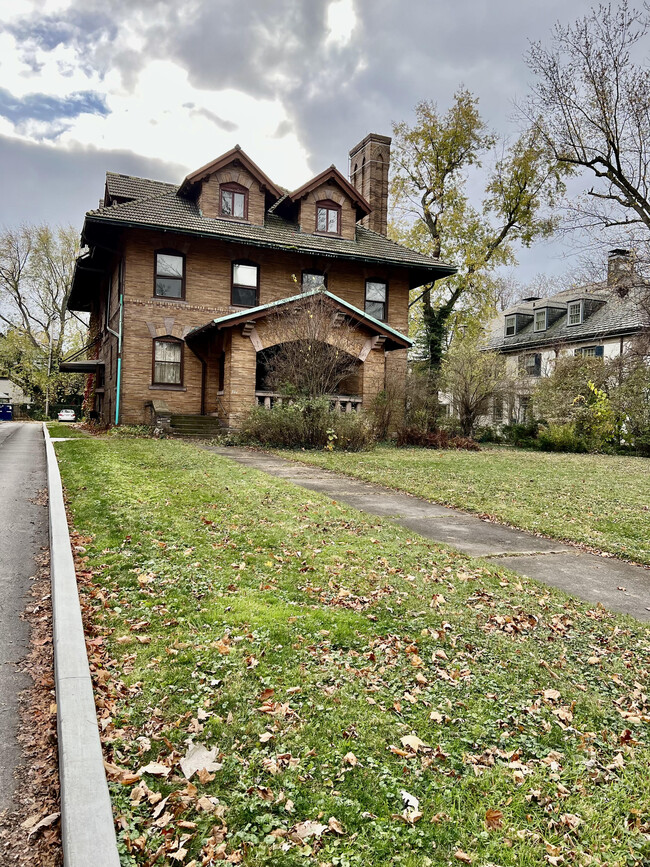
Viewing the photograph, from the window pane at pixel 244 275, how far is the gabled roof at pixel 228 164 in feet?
11.0

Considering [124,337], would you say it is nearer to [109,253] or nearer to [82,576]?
[109,253]

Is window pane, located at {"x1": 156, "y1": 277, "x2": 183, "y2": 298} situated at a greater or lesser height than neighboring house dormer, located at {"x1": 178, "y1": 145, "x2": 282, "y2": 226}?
lesser

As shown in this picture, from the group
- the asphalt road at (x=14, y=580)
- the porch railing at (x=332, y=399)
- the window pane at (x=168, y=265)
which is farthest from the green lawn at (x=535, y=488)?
the window pane at (x=168, y=265)

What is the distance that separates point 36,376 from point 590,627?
55.2 m

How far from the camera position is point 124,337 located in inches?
849

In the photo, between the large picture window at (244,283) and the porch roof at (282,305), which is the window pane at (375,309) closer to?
the porch roof at (282,305)

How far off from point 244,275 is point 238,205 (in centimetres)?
282

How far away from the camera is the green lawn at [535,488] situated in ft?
25.1

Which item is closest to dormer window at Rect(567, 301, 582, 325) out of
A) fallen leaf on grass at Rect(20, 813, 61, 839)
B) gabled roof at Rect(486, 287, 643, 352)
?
gabled roof at Rect(486, 287, 643, 352)

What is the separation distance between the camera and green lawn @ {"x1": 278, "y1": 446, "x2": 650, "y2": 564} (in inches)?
301

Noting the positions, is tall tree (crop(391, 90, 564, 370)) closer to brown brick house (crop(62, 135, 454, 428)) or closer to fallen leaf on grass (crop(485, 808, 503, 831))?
brown brick house (crop(62, 135, 454, 428))

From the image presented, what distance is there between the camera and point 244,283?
928 inches

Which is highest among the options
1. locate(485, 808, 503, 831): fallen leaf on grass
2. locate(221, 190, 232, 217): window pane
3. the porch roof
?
locate(221, 190, 232, 217): window pane

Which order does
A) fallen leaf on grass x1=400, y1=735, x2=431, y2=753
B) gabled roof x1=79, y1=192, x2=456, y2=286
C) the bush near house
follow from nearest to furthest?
1. fallen leaf on grass x1=400, y1=735, x2=431, y2=753
2. the bush near house
3. gabled roof x1=79, y1=192, x2=456, y2=286
